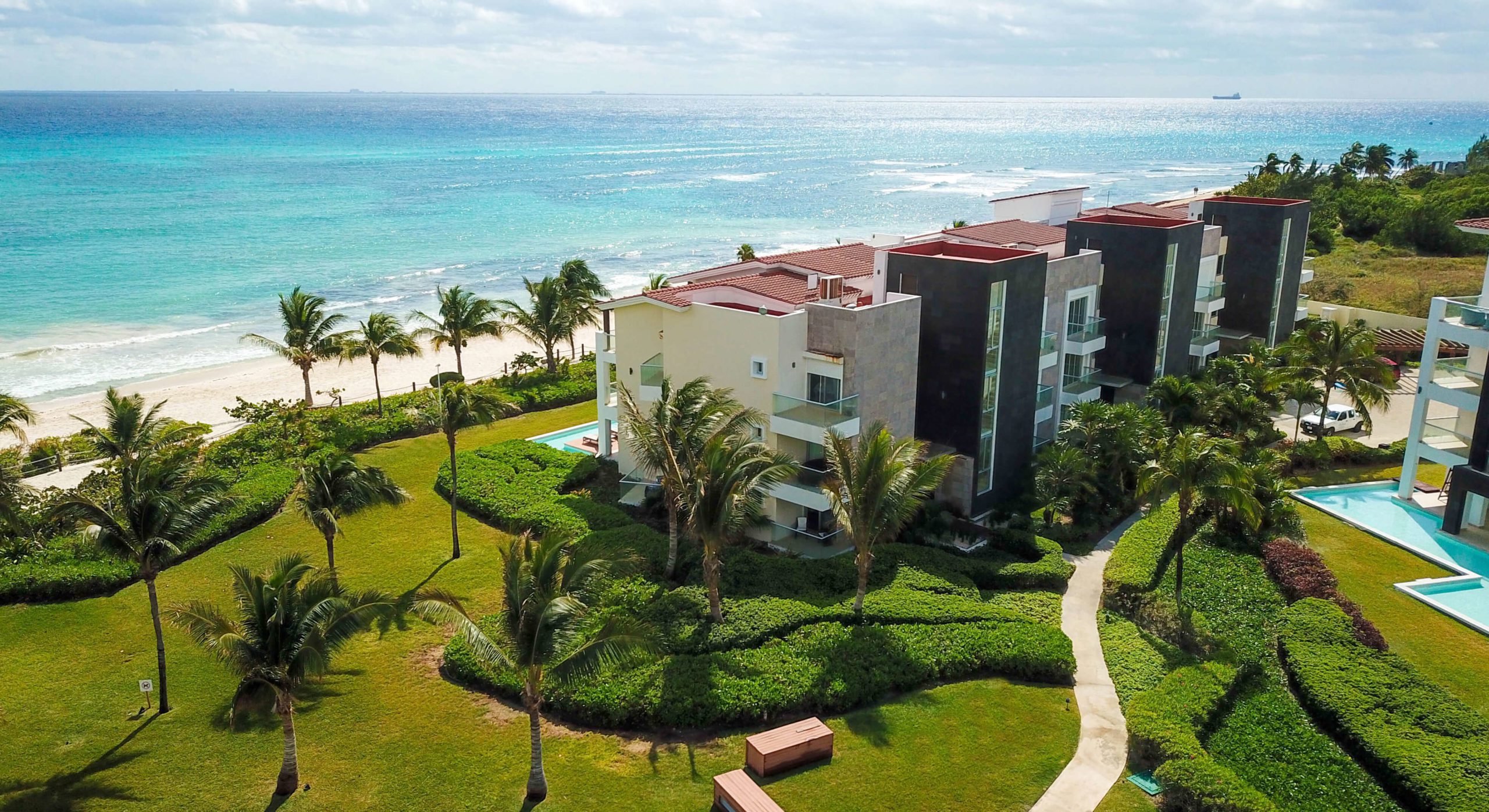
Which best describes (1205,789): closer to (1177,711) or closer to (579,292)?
(1177,711)

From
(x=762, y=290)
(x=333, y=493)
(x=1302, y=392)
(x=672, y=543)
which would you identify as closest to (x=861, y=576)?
(x=672, y=543)

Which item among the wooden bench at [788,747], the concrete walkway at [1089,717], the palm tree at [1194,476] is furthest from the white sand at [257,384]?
the palm tree at [1194,476]

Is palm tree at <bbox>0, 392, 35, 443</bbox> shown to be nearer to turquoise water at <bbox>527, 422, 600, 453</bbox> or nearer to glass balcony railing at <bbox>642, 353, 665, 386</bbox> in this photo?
glass balcony railing at <bbox>642, 353, 665, 386</bbox>

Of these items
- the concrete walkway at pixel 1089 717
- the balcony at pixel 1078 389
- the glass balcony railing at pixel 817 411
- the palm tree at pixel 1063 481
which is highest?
the glass balcony railing at pixel 817 411

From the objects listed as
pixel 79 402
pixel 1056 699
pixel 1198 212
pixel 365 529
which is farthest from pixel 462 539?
pixel 1198 212

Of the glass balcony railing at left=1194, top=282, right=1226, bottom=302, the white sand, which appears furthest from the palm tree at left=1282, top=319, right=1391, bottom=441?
the white sand

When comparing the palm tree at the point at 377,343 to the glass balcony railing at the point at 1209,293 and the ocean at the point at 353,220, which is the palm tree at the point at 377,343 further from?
the glass balcony railing at the point at 1209,293

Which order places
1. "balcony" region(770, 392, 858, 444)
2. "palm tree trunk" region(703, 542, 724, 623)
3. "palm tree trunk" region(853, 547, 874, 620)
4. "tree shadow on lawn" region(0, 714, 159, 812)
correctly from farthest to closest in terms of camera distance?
"balcony" region(770, 392, 858, 444) → "palm tree trunk" region(853, 547, 874, 620) → "palm tree trunk" region(703, 542, 724, 623) → "tree shadow on lawn" region(0, 714, 159, 812)
